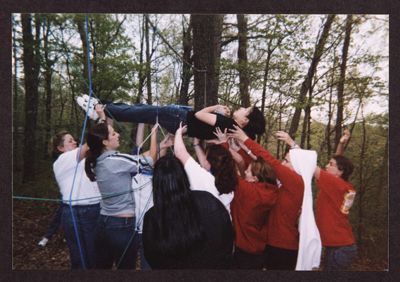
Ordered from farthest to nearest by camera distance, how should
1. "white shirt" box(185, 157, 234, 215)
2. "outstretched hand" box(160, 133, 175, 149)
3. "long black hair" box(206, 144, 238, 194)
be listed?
"outstretched hand" box(160, 133, 175, 149)
"long black hair" box(206, 144, 238, 194)
"white shirt" box(185, 157, 234, 215)

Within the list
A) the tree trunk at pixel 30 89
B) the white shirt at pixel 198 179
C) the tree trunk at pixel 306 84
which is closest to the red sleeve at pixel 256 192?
the white shirt at pixel 198 179

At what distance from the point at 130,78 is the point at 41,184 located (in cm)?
113

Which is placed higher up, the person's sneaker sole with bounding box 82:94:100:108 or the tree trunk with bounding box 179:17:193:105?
the tree trunk with bounding box 179:17:193:105

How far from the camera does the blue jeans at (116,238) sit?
92.1 inches

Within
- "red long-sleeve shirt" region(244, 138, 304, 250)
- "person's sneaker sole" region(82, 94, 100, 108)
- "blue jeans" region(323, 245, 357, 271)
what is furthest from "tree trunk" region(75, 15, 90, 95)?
"blue jeans" region(323, 245, 357, 271)

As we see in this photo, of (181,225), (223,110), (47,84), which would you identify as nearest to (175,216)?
(181,225)

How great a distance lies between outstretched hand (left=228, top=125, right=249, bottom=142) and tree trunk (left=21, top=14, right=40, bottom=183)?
1.58 m

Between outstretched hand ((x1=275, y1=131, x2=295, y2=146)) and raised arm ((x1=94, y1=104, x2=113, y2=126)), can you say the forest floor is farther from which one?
outstretched hand ((x1=275, y1=131, x2=295, y2=146))

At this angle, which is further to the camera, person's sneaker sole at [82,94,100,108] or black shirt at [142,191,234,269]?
person's sneaker sole at [82,94,100,108]

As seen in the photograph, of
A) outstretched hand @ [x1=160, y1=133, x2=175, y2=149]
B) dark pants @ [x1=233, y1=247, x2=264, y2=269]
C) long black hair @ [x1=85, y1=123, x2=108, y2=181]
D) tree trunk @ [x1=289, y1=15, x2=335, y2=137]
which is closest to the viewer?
long black hair @ [x1=85, y1=123, x2=108, y2=181]

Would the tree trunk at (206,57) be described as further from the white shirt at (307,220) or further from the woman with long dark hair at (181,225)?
the woman with long dark hair at (181,225)

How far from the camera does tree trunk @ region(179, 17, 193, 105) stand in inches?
107

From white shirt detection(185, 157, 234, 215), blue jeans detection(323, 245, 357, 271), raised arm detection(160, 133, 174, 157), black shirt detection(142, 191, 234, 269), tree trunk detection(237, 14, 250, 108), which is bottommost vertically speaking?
blue jeans detection(323, 245, 357, 271)

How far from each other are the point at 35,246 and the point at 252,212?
5.83 ft
